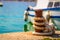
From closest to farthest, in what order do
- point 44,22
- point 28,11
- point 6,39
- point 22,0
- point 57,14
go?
1. point 6,39
2. point 44,22
3. point 57,14
4. point 28,11
5. point 22,0

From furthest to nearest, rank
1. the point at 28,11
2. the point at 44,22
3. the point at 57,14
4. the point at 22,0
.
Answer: the point at 22,0, the point at 28,11, the point at 57,14, the point at 44,22

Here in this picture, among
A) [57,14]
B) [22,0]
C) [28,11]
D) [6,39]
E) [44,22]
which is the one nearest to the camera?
[6,39]

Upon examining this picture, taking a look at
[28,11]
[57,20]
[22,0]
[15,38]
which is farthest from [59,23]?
[22,0]

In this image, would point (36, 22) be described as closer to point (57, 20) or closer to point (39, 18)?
point (39, 18)

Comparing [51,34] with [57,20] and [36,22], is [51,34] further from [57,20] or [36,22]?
[57,20]

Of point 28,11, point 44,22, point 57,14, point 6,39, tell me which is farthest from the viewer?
point 28,11

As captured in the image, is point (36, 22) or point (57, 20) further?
point (57, 20)

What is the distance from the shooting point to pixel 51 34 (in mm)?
16375

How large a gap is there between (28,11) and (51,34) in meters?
19.8

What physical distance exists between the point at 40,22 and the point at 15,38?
2656 mm

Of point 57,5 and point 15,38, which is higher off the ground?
point 57,5

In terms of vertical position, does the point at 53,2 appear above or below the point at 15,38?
above

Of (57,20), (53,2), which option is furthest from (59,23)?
(53,2)

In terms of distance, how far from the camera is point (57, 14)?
26.0 metres
